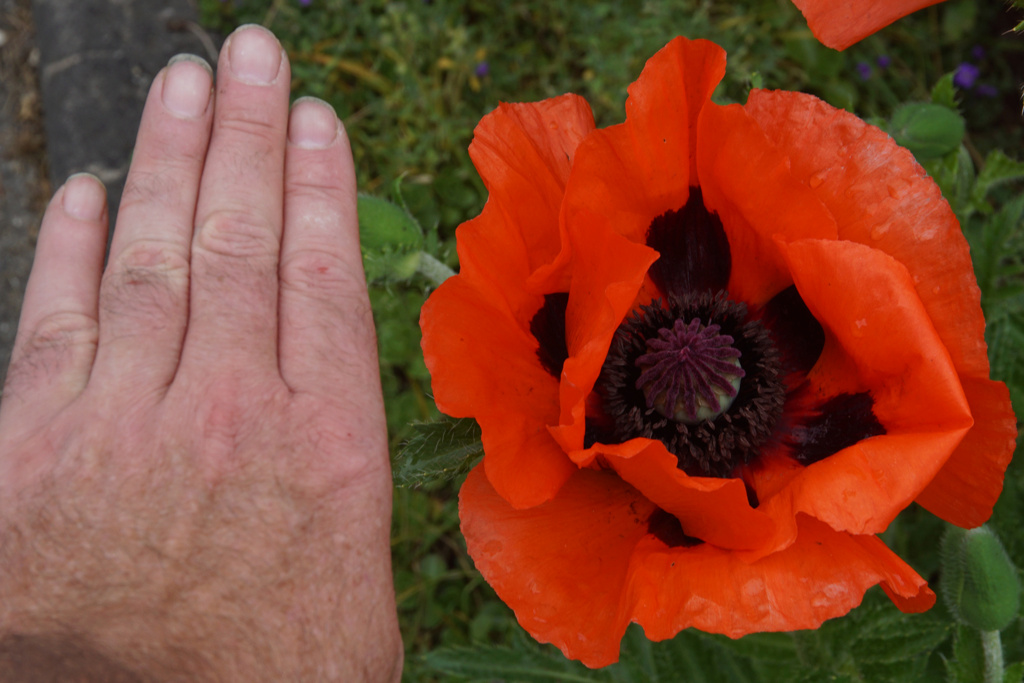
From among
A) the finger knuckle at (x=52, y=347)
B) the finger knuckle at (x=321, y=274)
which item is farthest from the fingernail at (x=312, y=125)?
the finger knuckle at (x=52, y=347)

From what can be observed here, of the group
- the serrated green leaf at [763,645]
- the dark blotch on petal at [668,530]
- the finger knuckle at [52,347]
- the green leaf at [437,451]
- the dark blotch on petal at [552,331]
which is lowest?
the serrated green leaf at [763,645]

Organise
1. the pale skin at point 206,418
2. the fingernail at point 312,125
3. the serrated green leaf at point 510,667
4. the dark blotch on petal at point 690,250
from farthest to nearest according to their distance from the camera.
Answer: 1. the serrated green leaf at point 510,667
2. the fingernail at point 312,125
3. the dark blotch on petal at point 690,250
4. the pale skin at point 206,418

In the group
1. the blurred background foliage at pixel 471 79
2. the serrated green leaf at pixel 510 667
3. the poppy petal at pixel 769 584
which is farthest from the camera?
the blurred background foliage at pixel 471 79

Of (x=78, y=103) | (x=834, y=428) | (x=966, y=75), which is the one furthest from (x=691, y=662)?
(x=78, y=103)

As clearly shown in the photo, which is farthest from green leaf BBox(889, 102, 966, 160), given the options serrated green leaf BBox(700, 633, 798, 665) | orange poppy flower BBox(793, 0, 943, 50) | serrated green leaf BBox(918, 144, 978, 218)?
serrated green leaf BBox(700, 633, 798, 665)

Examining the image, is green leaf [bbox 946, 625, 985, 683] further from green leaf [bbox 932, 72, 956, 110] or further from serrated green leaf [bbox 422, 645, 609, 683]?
green leaf [bbox 932, 72, 956, 110]

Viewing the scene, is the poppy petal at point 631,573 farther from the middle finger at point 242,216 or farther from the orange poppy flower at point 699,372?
the middle finger at point 242,216

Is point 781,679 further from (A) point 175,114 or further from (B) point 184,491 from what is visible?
(A) point 175,114
